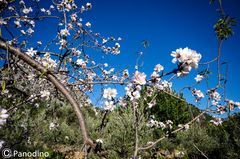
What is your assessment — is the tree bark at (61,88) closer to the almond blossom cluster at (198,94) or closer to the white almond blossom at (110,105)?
the white almond blossom at (110,105)

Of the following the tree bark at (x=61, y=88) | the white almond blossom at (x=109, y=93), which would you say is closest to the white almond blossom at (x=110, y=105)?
the white almond blossom at (x=109, y=93)

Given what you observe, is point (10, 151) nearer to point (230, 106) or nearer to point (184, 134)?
point (230, 106)

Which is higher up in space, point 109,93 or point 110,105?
point 109,93

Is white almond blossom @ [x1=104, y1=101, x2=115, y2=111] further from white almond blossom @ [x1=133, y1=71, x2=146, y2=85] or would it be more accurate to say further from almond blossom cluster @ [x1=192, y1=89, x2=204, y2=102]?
almond blossom cluster @ [x1=192, y1=89, x2=204, y2=102]

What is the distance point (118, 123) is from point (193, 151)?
135 inches

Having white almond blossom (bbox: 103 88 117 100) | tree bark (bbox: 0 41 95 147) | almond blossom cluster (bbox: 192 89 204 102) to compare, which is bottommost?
tree bark (bbox: 0 41 95 147)

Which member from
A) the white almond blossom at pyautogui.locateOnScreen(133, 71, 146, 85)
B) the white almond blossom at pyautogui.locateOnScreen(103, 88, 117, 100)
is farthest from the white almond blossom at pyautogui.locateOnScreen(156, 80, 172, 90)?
the white almond blossom at pyautogui.locateOnScreen(103, 88, 117, 100)

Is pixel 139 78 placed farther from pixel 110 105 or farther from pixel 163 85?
pixel 163 85

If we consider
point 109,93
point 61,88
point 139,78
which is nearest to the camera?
point 61,88

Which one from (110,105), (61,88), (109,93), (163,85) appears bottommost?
(61,88)

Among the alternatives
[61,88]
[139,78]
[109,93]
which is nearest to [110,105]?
[109,93]

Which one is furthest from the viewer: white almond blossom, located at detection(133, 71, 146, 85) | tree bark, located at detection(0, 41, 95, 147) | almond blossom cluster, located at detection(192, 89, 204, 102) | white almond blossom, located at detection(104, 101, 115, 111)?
almond blossom cluster, located at detection(192, 89, 204, 102)

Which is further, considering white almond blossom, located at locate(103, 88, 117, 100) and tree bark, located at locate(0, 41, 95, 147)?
white almond blossom, located at locate(103, 88, 117, 100)

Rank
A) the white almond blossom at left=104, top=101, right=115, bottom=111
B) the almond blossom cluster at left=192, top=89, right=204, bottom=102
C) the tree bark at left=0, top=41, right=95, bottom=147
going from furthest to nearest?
the almond blossom cluster at left=192, top=89, right=204, bottom=102 → the white almond blossom at left=104, top=101, right=115, bottom=111 → the tree bark at left=0, top=41, right=95, bottom=147
